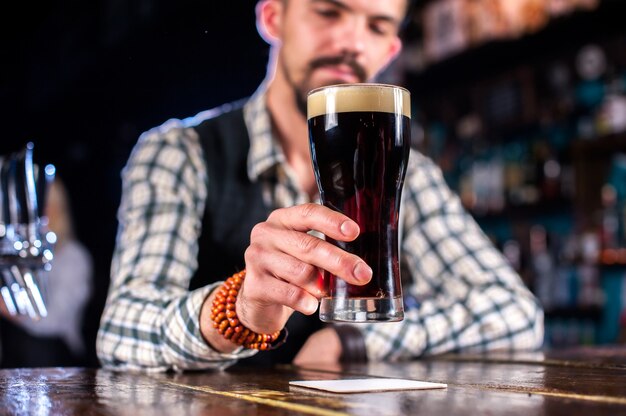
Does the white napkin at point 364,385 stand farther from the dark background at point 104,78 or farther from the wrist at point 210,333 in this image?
the dark background at point 104,78

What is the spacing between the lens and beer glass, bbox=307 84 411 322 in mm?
1052

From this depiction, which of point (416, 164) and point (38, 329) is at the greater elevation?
point (416, 164)

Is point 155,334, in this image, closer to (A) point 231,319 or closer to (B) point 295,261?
(A) point 231,319

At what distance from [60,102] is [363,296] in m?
2.56

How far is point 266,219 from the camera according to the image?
1518mm

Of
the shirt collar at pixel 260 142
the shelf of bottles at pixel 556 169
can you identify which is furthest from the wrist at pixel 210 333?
the shelf of bottles at pixel 556 169

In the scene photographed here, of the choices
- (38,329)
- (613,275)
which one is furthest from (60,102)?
(613,275)

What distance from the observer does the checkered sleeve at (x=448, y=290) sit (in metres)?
1.89

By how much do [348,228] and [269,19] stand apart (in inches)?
57.6

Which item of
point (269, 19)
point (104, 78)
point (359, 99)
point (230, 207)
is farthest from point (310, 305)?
point (104, 78)

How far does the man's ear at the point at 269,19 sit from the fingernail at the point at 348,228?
1404 mm

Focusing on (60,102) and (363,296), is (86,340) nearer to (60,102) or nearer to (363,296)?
(60,102)

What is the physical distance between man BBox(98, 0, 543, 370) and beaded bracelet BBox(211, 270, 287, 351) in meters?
0.02

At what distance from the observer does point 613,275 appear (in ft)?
14.6
